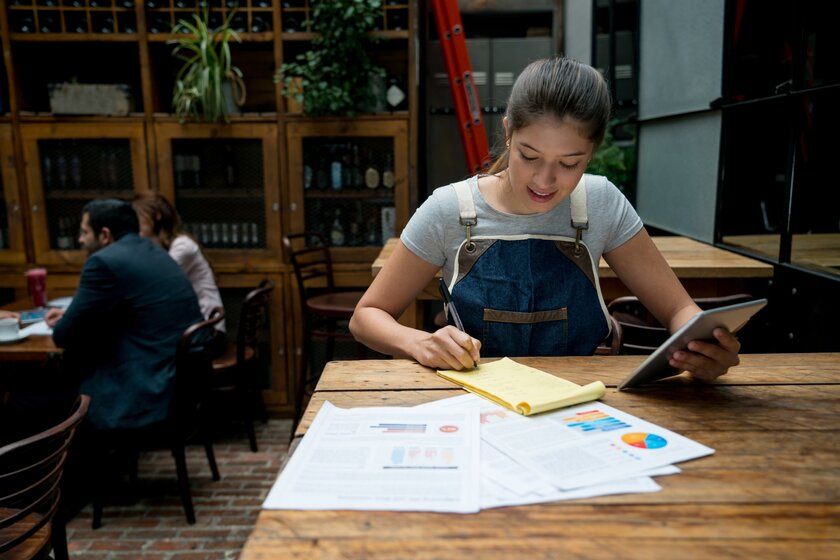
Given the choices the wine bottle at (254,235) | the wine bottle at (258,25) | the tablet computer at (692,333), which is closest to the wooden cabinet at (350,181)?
the wine bottle at (254,235)

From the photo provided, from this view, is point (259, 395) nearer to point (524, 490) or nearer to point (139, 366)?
point (139, 366)

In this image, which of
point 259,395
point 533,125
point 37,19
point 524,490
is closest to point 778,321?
point 533,125

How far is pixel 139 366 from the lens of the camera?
2650 mm

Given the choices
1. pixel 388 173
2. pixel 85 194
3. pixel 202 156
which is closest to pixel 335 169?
pixel 388 173

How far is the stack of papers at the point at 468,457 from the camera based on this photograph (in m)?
0.80

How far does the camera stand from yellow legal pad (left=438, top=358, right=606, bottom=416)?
108 centimetres

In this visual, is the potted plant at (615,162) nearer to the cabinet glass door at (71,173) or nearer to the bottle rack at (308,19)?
the bottle rack at (308,19)

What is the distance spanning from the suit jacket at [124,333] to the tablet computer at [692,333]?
208 centimetres

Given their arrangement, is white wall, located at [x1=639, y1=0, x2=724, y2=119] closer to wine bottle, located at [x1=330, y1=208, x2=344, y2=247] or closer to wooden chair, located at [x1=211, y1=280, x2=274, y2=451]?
wine bottle, located at [x1=330, y1=208, x2=344, y2=247]

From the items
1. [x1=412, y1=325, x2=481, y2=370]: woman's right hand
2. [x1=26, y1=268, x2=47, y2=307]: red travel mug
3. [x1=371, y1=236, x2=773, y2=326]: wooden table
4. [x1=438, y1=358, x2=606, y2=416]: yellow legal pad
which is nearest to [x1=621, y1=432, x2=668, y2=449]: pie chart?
[x1=438, y1=358, x2=606, y2=416]: yellow legal pad

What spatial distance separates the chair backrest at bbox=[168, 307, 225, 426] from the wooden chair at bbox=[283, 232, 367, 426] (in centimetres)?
66

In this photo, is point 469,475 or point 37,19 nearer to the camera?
point 469,475

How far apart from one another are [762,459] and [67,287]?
4.16 m

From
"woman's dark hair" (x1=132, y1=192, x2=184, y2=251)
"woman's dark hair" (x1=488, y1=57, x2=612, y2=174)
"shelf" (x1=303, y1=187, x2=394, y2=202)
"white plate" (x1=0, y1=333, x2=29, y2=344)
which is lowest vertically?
"white plate" (x1=0, y1=333, x2=29, y2=344)
